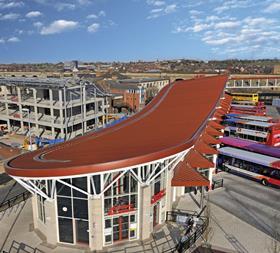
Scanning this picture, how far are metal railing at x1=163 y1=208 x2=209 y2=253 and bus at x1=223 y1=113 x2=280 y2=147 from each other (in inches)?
721

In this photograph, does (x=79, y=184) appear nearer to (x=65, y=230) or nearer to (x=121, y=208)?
(x=121, y=208)

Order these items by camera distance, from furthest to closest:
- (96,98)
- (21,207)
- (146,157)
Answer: (96,98)
(21,207)
(146,157)

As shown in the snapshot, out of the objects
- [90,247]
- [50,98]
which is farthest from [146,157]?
[50,98]

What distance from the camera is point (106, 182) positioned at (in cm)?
1733

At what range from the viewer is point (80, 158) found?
1686 cm

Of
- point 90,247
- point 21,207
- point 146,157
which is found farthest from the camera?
point 21,207

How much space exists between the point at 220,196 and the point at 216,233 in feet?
21.4

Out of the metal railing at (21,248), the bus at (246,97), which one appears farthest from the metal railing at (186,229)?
the bus at (246,97)

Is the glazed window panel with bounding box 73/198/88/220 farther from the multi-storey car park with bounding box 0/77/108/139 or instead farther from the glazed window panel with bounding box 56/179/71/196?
the multi-storey car park with bounding box 0/77/108/139

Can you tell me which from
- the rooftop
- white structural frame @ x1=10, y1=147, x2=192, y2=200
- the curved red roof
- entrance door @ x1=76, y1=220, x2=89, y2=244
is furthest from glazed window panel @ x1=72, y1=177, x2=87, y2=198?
the rooftop

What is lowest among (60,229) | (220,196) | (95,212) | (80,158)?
(220,196)

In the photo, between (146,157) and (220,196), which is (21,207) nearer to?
(146,157)

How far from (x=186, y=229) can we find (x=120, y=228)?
4.71 m

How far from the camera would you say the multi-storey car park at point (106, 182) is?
15.8m
